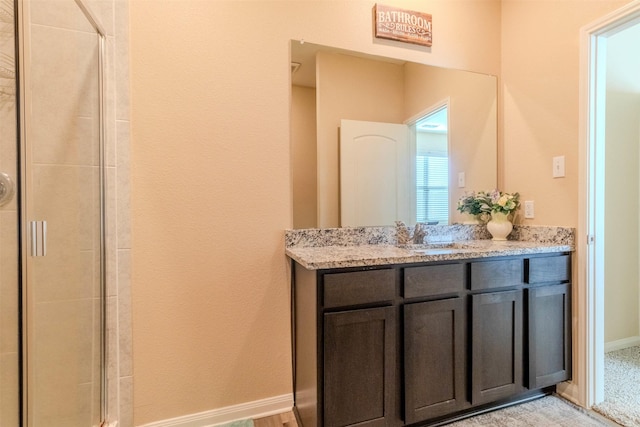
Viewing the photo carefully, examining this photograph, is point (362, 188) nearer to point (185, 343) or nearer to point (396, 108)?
point (396, 108)

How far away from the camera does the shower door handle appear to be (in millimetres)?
1259

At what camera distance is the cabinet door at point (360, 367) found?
1364 millimetres

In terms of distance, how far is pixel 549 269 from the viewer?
180 cm

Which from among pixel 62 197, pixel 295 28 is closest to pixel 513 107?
pixel 295 28

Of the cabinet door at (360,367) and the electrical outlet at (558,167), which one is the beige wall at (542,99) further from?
the cabinet door at (360,367)

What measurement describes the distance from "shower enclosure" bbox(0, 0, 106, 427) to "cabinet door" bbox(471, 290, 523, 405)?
1.82 m

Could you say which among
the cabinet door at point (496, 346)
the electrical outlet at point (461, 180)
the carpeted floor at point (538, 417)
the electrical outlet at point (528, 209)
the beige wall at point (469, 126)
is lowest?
the carpeted floor at point (538, 417)

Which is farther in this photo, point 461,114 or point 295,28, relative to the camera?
point 461,114

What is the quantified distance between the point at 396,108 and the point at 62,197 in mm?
1830

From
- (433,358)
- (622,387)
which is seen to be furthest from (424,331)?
(622,387)

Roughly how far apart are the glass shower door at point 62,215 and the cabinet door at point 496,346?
1.82 meters

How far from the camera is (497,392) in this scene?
1679mm

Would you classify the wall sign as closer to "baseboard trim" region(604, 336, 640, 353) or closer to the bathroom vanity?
the bathroom vanity

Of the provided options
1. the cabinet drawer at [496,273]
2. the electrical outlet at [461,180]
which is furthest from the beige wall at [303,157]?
the electrical outlet at [461,180]
